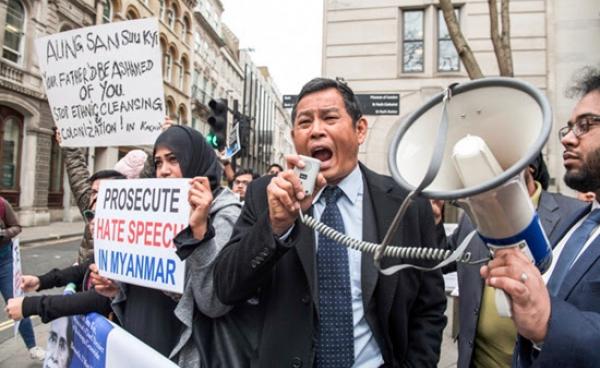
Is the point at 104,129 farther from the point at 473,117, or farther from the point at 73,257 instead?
the point at 73,257

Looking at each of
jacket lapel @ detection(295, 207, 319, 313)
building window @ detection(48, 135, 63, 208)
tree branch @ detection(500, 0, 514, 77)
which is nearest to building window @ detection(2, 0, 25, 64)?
building window @ detection(48, 135, 63, 208)

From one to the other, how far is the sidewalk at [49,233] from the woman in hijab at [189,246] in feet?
42.3

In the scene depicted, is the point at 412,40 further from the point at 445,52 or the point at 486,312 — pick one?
the point at 486,312

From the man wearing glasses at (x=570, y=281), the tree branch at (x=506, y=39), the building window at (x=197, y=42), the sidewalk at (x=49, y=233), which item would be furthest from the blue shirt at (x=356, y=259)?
the building window at (x=197, y=42)

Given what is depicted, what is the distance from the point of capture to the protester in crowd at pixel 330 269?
55.8 inches

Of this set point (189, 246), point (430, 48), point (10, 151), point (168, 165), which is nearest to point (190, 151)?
point (168, 165)

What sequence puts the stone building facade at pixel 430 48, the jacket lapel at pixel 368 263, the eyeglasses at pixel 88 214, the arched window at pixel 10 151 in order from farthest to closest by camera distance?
the arched window at pixel 10 151 → the stone building facade at pixel 430 48 → the eyeglasses at pixel 88 214 → the jacket lapel at pixel 368 263

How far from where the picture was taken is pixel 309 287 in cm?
152

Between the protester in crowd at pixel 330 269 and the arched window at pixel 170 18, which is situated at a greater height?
the arched window at pixel 170 18

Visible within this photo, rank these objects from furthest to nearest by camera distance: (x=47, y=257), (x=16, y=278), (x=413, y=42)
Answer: (x=47, y=257) < (x=413, y=42) < (x=16, y=278)

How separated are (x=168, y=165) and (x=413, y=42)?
8.73 metres

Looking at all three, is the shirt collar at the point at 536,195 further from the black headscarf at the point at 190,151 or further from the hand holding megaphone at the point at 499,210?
the black headscarf at the point at 190,151

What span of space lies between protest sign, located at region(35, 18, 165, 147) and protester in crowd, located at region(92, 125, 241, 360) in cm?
72

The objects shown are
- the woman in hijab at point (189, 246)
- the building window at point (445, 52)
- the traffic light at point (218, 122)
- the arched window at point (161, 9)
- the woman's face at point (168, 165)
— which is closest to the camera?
the woman in hijab at point (189, 246)
